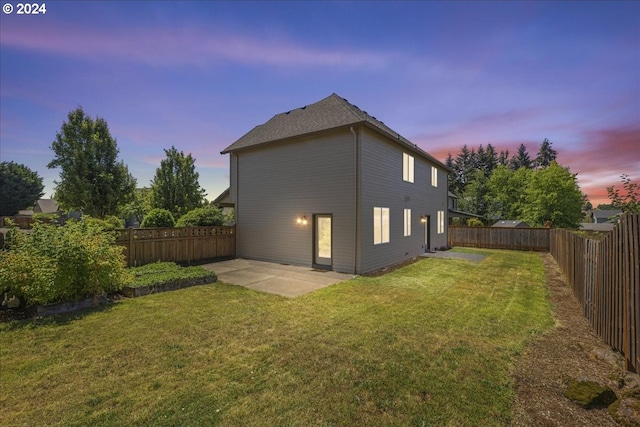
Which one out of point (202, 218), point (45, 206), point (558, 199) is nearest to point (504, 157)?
point (558, 199)

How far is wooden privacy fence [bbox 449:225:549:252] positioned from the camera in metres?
18.0

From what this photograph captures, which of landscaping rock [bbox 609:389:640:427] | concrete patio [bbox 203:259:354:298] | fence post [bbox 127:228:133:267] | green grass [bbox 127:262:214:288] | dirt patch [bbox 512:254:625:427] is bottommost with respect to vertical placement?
concrete patio [bbox 203:259:354:298]

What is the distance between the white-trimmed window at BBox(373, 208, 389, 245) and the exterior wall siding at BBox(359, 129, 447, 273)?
233 millimetres

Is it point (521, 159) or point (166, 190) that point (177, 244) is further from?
point (521, 159)

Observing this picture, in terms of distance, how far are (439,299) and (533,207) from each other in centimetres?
3031

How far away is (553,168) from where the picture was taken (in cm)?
2850

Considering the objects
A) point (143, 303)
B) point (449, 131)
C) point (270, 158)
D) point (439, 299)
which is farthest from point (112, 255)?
point (449, 131)

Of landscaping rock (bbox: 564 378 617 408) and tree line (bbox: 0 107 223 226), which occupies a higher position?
tree line (bbox: 0 107 223 226)

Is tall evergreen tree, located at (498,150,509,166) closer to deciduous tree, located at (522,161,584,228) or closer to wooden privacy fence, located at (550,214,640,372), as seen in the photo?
deciduous tree, located at (522,161,584,228)

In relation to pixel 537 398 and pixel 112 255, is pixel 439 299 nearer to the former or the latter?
pixel 537 398

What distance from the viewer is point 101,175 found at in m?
18.3

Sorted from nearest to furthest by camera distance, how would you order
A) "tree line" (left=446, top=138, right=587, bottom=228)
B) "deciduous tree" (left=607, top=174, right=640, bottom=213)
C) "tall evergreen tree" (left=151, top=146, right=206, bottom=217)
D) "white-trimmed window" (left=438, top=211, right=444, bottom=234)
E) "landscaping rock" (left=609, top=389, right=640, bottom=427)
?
1. "landscaping rock" (left=609, top=389, right=640, bottom=427)
2. "deciduous tree" (left=607, top=174, right=640, bottom=213)
3. "white-trimmed window" (left=438, top=211, right=444, bottom=234)
4. "tall evergreen tree" (left=151, top=146, right=206, bottom=217)
5. "tree line" (left=446, top=138, right=587, bottom=228)

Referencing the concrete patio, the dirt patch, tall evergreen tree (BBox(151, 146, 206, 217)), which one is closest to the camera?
the dirt patch

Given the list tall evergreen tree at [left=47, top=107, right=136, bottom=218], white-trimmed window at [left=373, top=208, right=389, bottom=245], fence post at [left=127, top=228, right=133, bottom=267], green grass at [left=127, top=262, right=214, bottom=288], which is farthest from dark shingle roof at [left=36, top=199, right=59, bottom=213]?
white-trimmed window at [left=373, top=208, right=389, bottom=245]
